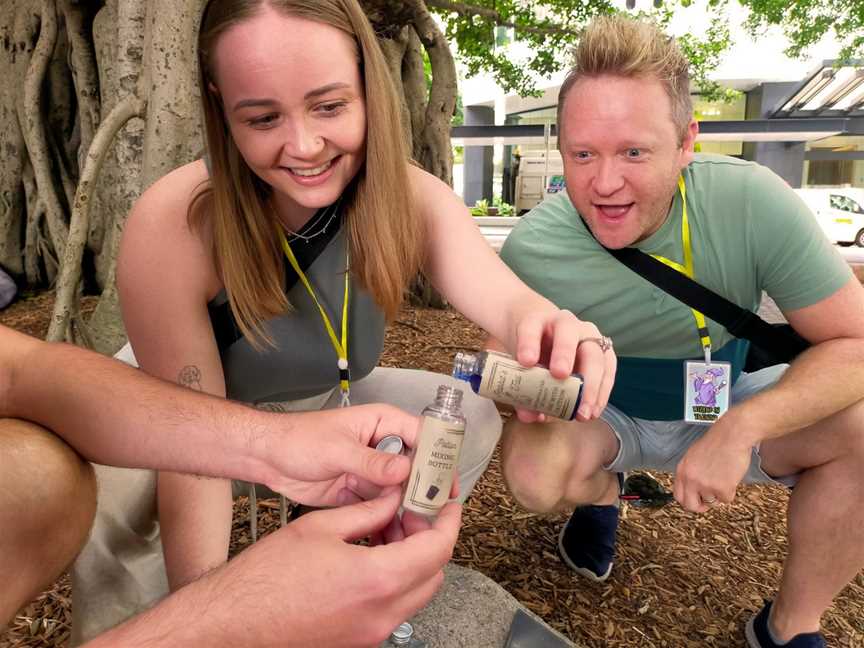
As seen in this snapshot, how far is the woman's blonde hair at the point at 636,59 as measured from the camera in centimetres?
206

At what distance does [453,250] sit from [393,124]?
1.32 ft

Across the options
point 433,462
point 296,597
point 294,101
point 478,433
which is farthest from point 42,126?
point 296,597

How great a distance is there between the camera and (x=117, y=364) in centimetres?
146

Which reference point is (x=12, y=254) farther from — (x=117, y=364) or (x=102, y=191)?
(x=117, y=364)

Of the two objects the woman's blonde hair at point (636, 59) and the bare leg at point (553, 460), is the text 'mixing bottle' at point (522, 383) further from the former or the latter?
the woman's blonde hair at point (636, 59)

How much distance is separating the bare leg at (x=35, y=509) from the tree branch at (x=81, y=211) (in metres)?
2.17

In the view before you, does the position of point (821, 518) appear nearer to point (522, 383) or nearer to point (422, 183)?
point (522, 383)

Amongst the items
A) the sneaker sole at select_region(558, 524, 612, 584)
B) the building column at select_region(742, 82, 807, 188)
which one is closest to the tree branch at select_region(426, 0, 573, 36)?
the sneaker sole at select_region(558, 524, 612, 584)

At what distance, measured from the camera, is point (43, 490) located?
1.13 metres

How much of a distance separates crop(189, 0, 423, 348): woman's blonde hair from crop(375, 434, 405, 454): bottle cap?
2.24ft

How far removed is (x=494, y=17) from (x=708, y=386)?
17.7 feet

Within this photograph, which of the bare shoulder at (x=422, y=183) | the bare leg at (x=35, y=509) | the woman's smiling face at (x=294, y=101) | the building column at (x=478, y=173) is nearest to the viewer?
the bare leg at (x=35, y=509)

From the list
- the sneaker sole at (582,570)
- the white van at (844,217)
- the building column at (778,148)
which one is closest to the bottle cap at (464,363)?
the sneaker sole at (582,570)

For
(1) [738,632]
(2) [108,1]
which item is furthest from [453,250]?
(2) [108,1]
